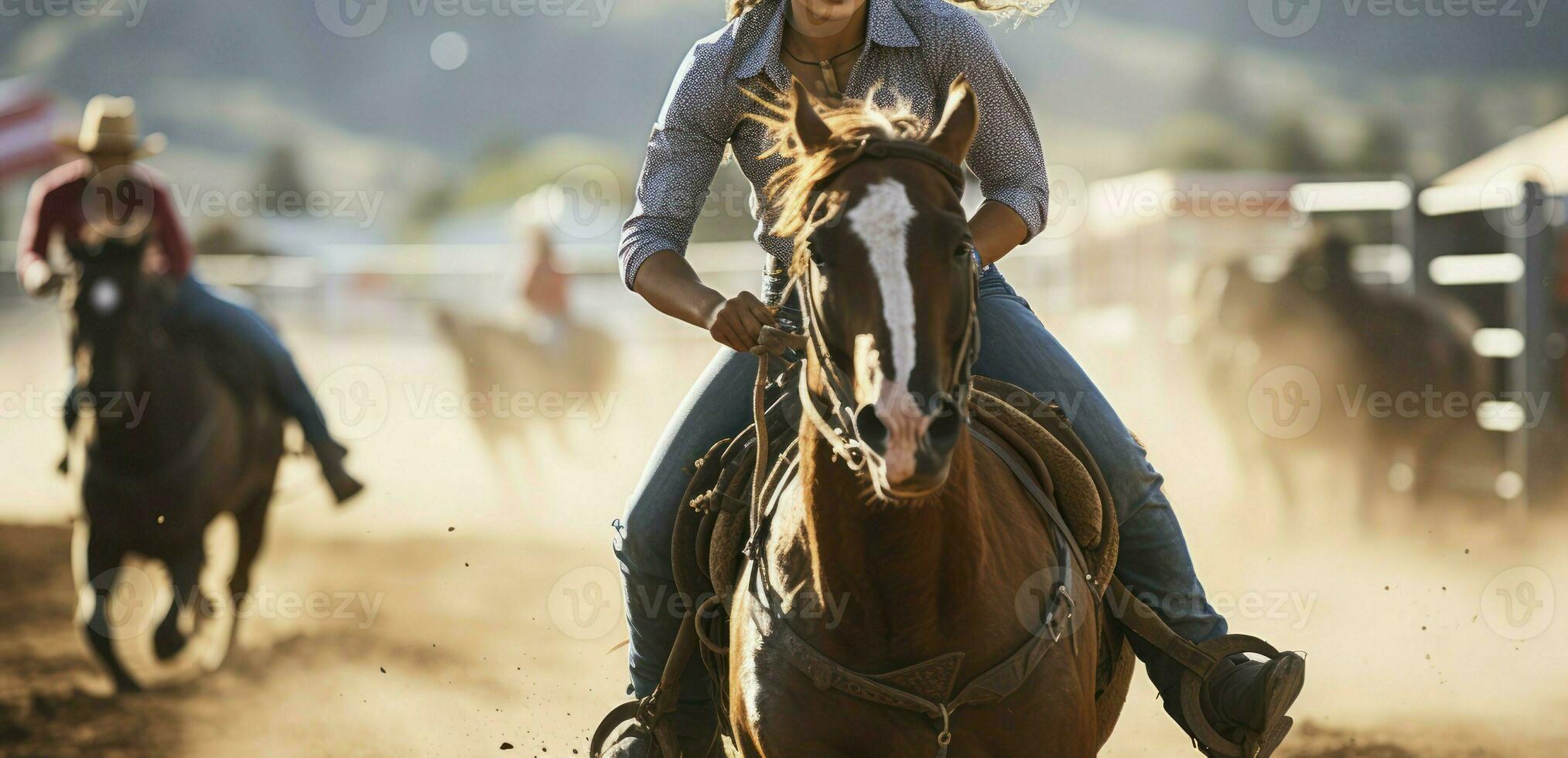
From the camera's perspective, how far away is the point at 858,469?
234cm

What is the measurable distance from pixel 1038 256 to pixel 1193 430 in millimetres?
5046

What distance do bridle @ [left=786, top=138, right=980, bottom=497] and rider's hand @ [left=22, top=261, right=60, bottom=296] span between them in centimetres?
628

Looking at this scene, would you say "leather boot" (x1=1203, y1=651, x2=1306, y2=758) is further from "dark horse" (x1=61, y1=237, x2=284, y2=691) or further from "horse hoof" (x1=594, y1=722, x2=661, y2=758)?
"dark horse" (x1=61, y1=237, x2=284, y2=691)

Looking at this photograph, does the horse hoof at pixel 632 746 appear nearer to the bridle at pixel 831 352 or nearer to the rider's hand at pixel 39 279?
the bridle at pixel 831 352

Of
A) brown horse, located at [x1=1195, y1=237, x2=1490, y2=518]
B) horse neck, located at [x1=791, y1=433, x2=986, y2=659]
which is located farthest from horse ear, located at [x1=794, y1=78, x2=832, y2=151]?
brown horse, located at [x1=1195, y1=237, x2=1490, y2=518]

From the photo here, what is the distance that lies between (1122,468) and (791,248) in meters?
0.97

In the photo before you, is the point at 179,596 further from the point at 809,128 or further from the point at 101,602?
the point at 809,128

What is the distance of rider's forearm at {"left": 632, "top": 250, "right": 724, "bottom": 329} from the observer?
2773mm

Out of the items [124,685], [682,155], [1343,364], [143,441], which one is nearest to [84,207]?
[143,441]

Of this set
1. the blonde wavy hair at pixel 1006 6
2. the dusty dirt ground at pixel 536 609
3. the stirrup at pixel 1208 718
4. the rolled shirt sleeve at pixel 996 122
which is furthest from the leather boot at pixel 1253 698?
the dusty dirt ground at pixel 536 609

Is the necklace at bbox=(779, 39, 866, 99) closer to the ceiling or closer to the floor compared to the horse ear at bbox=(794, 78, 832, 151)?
closer to the ceiling

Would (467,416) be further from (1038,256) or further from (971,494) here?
(971,494)

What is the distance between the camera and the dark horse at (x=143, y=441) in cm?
728

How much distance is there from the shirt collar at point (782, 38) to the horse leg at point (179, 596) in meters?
5.98
